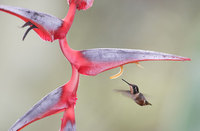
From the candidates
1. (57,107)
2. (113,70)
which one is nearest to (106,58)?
(57,107)

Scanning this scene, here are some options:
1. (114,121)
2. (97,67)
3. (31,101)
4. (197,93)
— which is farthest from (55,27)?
(114,121)

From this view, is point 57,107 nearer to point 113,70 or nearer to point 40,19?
point 40,19

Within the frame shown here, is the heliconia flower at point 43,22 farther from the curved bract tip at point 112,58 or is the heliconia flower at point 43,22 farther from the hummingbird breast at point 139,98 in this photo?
the hummingbird breast at point 139,98

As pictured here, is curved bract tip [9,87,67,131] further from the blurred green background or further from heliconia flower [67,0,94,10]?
the blurred green background

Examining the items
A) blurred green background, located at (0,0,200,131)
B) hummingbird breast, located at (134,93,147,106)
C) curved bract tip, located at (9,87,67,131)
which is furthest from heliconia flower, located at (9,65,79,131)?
blurred green background, located at (0,0,200,131)

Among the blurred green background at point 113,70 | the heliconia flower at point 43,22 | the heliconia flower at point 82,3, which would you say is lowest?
the blurred green background at point 113,70

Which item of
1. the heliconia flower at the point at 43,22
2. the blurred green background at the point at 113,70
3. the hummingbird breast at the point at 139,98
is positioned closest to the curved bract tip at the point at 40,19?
the heliconia flower at the point at 43,22

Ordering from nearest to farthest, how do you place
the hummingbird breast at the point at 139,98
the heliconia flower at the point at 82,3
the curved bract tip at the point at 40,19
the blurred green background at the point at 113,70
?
1. the curved bract tip at the point at 40,19
2. the heliconia flower at the point at 82,3
3. the hummingbird breast at the point at 139,98
4. the blurred green background at the point at 113,70
